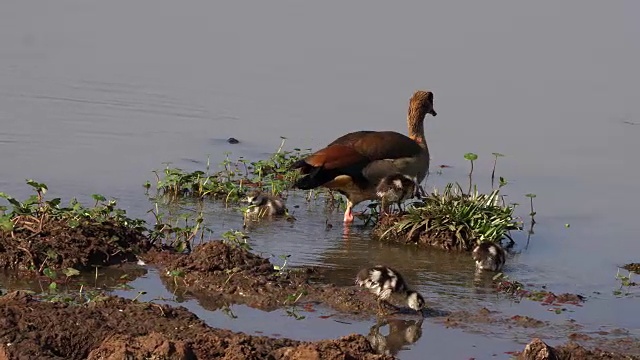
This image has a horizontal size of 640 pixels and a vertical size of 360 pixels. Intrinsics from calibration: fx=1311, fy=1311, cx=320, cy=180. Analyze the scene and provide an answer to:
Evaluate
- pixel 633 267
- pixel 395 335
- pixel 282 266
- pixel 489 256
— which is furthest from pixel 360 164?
A: pixel 395 335

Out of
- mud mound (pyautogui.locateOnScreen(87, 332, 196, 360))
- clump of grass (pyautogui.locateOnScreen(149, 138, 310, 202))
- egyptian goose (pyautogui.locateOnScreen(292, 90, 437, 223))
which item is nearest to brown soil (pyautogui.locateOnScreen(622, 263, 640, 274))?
egyptian goose (pyautogui.locateOnScreen(292, 90, 437, 223))

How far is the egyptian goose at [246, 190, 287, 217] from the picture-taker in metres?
9.94

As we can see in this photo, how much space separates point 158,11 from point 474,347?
11953mm

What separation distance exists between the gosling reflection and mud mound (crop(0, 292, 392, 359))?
0.65 metres

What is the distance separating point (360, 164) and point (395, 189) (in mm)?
477

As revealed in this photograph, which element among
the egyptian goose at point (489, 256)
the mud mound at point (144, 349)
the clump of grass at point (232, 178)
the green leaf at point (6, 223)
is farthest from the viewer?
the clump of grass at point (232, 178)

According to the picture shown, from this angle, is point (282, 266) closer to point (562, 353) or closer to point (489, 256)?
point (489, 256)

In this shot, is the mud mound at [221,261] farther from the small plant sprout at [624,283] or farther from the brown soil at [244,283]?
the small plant sprout at [624,283]

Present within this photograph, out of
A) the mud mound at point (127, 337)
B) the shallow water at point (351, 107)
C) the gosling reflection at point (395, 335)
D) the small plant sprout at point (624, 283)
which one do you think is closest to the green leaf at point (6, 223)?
the shallow water at point (351, 107)

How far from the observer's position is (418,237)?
9648mm

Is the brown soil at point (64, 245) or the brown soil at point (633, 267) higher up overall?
the brown soil at point (633, 267)

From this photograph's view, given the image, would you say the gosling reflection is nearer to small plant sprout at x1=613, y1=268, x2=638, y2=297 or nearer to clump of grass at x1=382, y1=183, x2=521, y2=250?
small plant sprout at x1=613, y1=268, x2=638, y2=297

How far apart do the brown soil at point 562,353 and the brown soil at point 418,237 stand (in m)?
2.67

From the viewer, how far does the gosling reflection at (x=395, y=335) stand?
6867 millimetres
